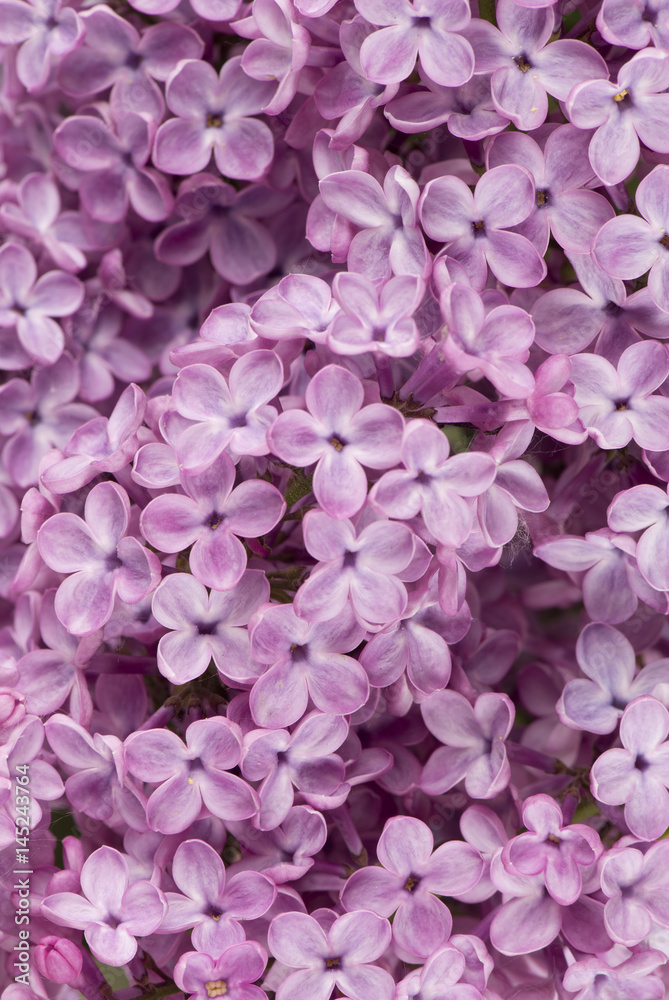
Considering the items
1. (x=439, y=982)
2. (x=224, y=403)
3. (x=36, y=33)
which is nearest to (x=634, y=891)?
(x=439, y=982)

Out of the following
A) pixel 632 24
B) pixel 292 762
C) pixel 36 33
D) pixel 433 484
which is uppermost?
pixel 632 24

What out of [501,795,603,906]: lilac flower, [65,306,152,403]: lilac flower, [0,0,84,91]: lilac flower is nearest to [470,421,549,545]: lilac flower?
[501,795,603,906]: lilac flower

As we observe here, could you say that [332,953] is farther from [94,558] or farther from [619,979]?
[94,558]

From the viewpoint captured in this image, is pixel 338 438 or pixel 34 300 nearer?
pixel 338 438

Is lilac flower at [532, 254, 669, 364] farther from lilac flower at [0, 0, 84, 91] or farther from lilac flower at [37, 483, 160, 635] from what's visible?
lilac flower at [0, 0, 84, 91]

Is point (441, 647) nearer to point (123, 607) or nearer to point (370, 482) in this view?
point (370, 482)

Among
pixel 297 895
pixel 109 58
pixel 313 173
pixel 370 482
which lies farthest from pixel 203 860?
pixel 109 58
